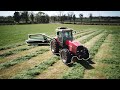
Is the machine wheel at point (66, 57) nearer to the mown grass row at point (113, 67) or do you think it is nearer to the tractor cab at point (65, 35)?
the tractor cab at point (65, 35)

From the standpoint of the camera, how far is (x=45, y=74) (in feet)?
26.8

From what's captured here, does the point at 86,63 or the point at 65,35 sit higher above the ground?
the point at 65,35

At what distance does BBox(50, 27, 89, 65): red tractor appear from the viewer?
30.1ft

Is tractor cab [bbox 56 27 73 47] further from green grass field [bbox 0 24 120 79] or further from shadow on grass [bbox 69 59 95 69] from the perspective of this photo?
shadow on grass [bbox 69 59 95 69]

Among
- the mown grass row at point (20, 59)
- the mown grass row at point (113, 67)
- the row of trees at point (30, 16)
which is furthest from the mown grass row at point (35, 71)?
the mown grass row at point (113, 67)

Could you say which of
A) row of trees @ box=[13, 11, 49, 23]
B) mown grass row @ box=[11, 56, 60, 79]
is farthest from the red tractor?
row of trees @ box=[13, 11, 49, 23]

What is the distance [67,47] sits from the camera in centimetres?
1002

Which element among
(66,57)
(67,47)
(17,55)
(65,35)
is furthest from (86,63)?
(17,55)

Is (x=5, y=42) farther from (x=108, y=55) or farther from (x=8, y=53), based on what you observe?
(x=108, y=55)

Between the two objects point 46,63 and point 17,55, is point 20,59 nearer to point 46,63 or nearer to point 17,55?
point 17,55

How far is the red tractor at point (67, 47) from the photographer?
Result: 918 centimetres
